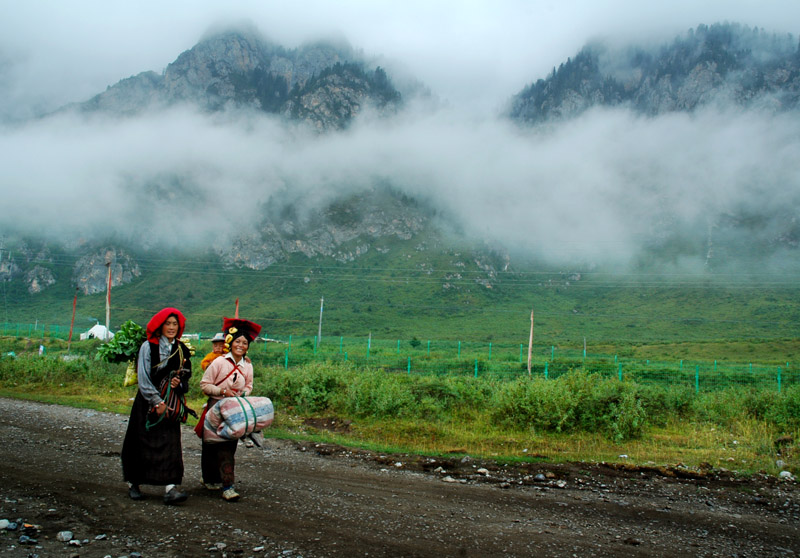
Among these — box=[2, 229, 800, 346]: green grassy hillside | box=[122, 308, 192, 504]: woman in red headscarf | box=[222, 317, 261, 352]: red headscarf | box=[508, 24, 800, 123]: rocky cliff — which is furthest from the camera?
box=[508, 24, 800, 123]: rocky cliff

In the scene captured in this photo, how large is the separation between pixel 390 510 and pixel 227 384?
2371mm

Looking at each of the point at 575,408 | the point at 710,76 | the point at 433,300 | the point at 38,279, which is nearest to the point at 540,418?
the point at 575,408

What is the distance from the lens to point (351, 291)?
102312mm

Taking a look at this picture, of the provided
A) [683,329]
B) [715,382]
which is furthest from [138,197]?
[715,382]

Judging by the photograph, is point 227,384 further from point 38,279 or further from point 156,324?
point 38,279

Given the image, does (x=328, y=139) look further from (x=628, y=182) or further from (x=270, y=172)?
(x=628, y=182)

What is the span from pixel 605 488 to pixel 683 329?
7679cm

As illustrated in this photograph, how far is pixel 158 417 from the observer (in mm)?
5574

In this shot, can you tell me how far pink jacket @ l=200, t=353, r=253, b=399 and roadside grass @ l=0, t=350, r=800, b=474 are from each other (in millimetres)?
4127

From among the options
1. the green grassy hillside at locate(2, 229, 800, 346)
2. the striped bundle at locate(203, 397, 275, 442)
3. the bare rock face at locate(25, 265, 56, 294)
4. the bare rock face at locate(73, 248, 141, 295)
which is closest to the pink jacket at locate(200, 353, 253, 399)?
the striped bundle at locate(203, 397, 275, 442)

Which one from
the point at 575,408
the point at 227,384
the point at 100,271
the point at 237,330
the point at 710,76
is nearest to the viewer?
the point at 227,384

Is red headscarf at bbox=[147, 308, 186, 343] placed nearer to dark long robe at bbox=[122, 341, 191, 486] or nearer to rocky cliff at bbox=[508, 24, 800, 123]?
dark long robe at bbox=[122, 341, 191, 486]

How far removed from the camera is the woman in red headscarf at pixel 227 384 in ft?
18.6

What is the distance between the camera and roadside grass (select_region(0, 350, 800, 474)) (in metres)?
9.57
